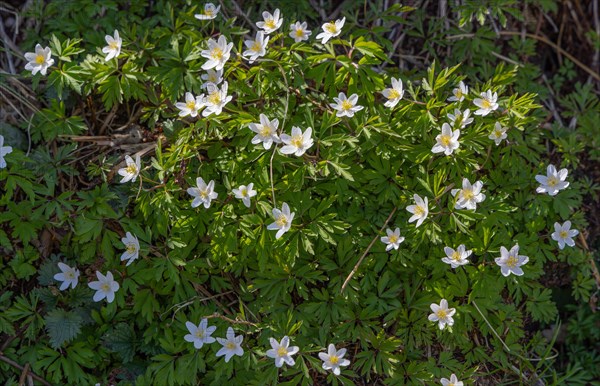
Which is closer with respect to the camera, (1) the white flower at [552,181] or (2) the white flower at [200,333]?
(2) the white flower at [200,333]

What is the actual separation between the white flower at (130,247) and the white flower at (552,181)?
2.38 meters

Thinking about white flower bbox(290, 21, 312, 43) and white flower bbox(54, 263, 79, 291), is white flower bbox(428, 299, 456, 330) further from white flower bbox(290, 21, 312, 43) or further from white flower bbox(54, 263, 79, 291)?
white flower bbox(54, 263, 79, 291)

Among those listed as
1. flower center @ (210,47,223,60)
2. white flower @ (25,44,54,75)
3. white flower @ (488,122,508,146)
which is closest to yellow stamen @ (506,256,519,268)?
white flower @ (488,122,508,146)

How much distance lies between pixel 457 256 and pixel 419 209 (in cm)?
34

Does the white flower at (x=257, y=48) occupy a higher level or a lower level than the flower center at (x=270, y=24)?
lower

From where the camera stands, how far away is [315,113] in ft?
12.8

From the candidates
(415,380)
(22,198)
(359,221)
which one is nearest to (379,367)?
(415,380)

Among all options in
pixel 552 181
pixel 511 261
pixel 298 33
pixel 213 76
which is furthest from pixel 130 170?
pixel 552 181

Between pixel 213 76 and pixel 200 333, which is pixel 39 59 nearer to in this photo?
pixel 213 76

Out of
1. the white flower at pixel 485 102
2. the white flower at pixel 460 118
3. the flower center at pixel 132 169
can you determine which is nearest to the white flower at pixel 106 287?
the flower center at pixel 132 169

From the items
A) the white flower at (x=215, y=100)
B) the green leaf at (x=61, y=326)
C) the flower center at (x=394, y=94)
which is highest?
the flower center at (x=394, y=94)

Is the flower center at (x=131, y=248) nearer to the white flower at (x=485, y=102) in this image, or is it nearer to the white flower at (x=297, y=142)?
the white flower at (x=297, y=142)

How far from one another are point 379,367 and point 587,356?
5.42 feet

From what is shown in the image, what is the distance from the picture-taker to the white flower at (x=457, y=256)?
3532mm
